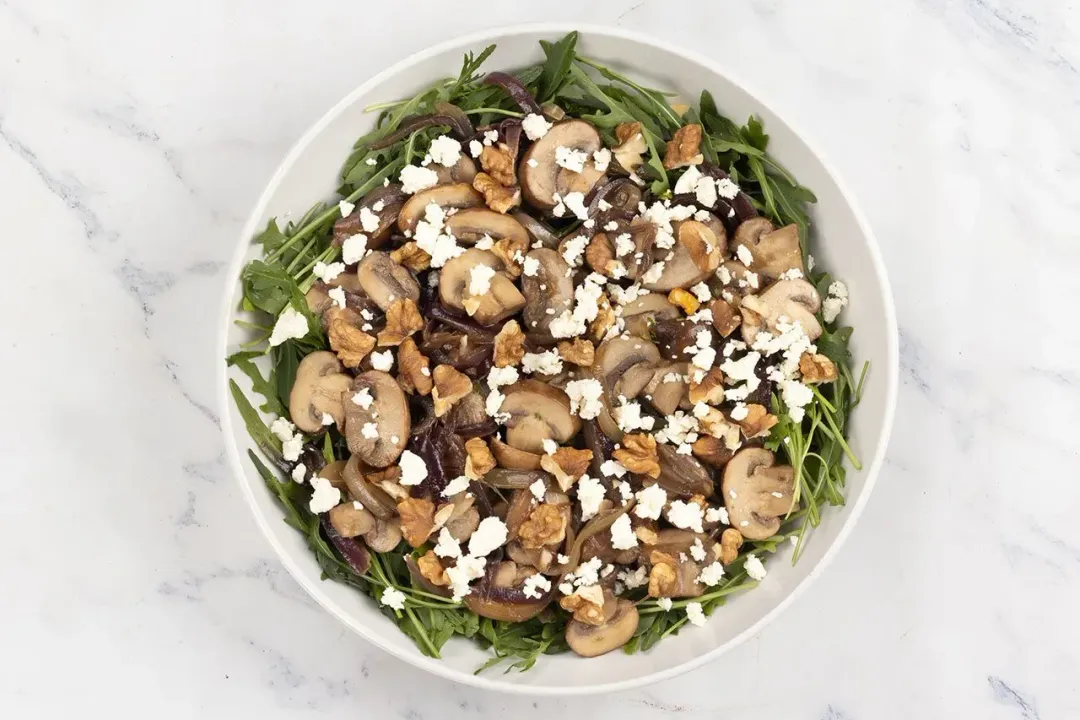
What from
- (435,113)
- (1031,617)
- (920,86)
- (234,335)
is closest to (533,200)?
(435,113)

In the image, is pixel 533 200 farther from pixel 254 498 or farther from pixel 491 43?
pixel 254 498

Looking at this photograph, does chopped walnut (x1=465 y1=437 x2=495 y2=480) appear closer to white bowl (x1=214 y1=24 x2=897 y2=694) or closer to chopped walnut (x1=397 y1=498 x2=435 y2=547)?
chopped walnut (x1=397 y1=498 x2=435 y2=547)

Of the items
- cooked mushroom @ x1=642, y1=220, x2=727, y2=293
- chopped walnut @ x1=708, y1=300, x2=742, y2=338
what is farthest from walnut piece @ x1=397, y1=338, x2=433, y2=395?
chopped walnut @ x1=708, y1=300, x2=742, y2=338

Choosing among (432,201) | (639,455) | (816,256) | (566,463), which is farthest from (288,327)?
(816,256)

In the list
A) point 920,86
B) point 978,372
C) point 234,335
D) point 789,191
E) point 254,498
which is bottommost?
point 254,498

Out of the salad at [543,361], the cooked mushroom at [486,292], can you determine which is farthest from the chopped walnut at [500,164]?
the cooked mushroom at [486,292]

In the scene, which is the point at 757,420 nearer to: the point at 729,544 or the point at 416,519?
the point at 729,544

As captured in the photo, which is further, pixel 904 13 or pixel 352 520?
pixel 904 13
